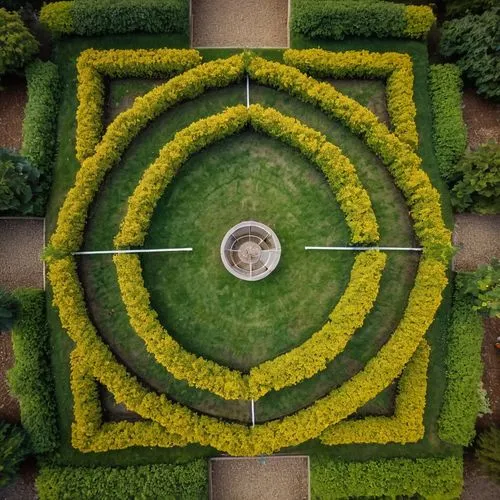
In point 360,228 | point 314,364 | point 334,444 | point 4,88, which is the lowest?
point 334,444

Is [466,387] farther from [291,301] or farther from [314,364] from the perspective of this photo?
[291,301]

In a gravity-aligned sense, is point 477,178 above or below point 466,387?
above

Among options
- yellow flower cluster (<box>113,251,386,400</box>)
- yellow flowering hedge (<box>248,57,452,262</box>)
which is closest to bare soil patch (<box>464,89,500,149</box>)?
yellow flowering hedge (<box>248,57,452,262</box>)

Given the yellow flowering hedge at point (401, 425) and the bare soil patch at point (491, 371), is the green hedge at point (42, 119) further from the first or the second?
the bare soil patch at point (491, 371)

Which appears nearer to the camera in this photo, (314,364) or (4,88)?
(314,364)

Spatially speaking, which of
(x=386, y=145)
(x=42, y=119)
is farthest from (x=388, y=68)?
(x=42, y=119)

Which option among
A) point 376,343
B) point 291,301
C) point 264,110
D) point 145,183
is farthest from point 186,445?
point 264,110
